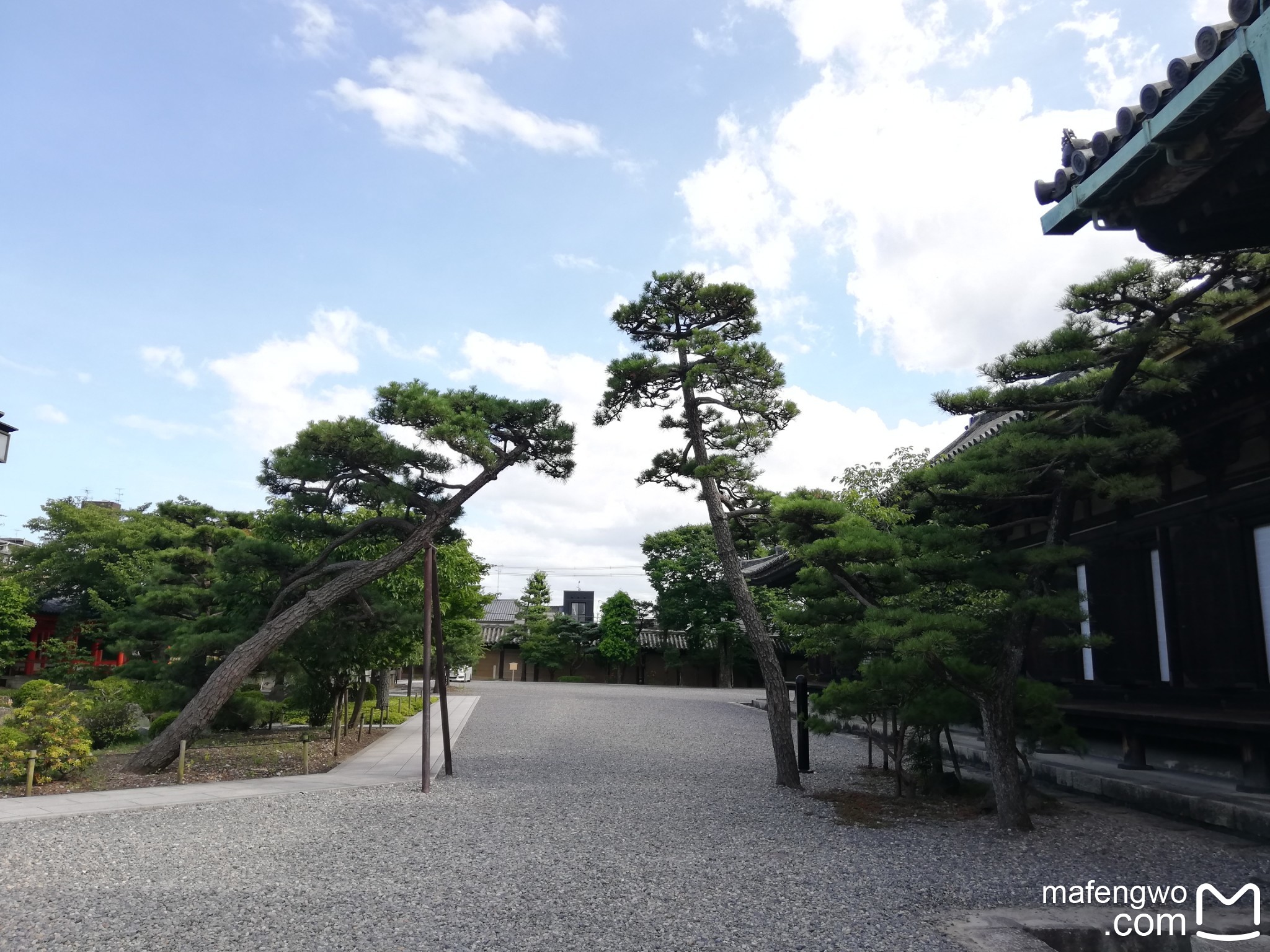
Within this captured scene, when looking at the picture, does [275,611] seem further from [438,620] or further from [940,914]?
[940,914]

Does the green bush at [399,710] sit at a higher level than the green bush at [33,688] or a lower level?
lower

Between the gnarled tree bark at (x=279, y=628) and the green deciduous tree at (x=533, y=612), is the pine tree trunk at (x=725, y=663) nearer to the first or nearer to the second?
the green deciduous tree at (x=533, y=612)

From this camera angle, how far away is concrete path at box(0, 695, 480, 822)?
865 cm

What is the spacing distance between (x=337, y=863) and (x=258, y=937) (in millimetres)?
1852

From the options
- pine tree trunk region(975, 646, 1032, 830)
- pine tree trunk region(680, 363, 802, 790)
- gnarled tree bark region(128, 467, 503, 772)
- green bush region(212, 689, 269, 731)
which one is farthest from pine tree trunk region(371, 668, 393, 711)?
pine tree trunk region(975, 646, 1032, 830)

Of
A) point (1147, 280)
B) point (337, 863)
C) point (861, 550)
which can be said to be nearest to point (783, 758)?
point (861, 550)

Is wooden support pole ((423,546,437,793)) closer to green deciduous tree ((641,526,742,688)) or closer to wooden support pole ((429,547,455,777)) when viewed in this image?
wooden support pole ((429,547,455,777))

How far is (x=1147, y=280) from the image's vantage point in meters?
6.59

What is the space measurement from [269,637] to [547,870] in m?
7.62

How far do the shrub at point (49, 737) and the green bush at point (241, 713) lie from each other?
A: 19.7 feet

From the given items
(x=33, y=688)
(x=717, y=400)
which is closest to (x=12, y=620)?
(x=33, y=688)

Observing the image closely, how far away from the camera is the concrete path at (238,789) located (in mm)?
8648

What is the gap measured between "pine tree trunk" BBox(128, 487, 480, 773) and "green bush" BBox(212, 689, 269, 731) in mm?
4739

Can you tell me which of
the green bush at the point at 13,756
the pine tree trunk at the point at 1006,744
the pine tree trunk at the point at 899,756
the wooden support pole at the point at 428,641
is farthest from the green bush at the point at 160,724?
the pine tree trunk at the point at 1006,744
